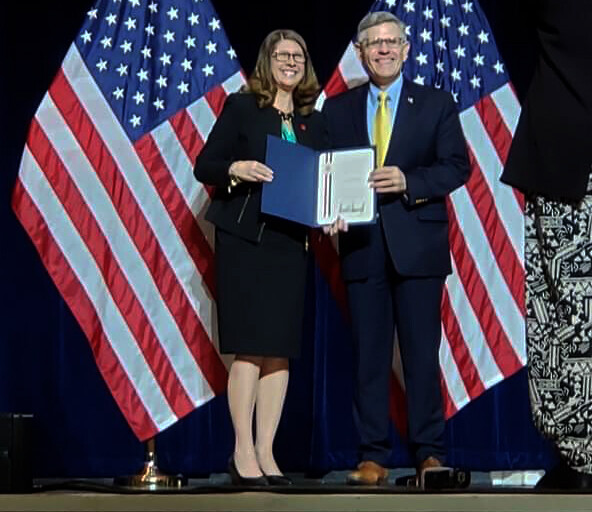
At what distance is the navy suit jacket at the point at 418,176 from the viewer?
441 cm

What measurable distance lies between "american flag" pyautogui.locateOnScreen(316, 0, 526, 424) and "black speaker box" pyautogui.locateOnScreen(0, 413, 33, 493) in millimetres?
1588

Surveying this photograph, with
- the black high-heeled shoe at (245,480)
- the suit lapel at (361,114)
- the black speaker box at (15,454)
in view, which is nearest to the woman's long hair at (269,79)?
the suit lapel at (361,114)

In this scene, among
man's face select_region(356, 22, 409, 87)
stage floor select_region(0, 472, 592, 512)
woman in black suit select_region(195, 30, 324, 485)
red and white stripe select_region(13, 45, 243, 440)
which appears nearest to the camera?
stage floor select_region(0, 472, 592, 512)

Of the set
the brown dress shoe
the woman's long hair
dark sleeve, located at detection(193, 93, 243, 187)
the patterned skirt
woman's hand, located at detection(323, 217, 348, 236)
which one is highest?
the woman's long hair

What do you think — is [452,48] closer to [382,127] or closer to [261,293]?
[382,127]

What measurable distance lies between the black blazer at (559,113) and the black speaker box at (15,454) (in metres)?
1.58

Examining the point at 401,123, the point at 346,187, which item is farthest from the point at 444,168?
the point at 346,187

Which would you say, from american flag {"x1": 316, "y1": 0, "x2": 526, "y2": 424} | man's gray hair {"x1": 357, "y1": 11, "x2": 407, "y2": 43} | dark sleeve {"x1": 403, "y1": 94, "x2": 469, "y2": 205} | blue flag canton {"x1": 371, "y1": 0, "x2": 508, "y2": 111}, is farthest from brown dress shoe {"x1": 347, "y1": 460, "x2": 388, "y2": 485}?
blue flag canton {"x1": 371, "y1": 0, "x2": 508, "y2": 111}

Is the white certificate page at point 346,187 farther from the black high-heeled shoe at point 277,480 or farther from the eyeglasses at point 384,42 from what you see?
the black high-heeled shoe at point 277,480

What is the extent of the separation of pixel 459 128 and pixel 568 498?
5.99 ft

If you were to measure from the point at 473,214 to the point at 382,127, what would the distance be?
786mm

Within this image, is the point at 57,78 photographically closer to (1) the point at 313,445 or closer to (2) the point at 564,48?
(1) the point at 313,445

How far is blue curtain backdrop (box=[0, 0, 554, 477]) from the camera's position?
5203mm

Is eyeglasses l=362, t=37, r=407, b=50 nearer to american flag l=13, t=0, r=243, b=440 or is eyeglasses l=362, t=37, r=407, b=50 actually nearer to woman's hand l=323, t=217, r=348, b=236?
woman's hand l=323, t=217, r=348, b=236
